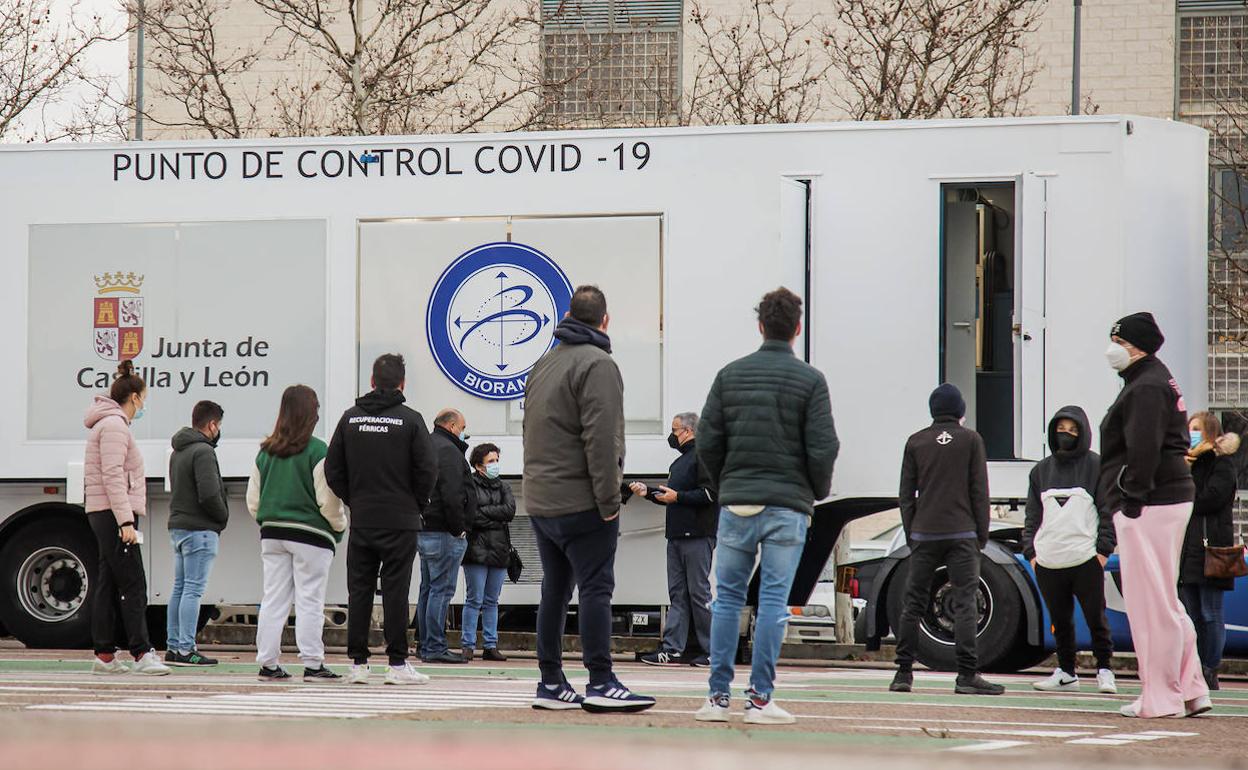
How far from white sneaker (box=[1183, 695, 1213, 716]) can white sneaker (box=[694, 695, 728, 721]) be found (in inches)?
92.7

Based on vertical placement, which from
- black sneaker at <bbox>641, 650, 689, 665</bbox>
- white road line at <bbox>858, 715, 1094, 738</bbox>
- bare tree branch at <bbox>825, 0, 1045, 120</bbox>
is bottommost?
black sneaker at <bbox>641, 650, 689, 665</bbox>

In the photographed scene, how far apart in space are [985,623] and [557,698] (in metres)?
4.64

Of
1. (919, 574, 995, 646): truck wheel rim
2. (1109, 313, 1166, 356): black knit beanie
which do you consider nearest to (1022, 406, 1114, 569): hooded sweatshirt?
(919, 574, 995, 646): truck wheel rim

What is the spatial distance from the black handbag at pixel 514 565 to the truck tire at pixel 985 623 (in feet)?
9.00

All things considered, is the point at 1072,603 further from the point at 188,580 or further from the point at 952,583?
the point at 188,580

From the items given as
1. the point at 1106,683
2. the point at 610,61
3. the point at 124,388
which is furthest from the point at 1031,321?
the point at 610,61

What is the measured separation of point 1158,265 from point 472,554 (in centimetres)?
494

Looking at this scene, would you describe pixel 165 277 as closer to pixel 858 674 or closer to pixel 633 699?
pixel 858 674

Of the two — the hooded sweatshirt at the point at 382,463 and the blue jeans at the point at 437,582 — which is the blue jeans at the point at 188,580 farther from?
the hooded sweatshirt at the point at 382,463

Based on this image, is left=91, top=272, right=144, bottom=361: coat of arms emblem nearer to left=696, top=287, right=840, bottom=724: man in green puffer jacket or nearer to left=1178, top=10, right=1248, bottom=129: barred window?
left=696, top=287, right=840, bottom=724: man in green puffer jacket

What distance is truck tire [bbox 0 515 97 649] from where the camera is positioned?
1258 cm

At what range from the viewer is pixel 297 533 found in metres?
9.71

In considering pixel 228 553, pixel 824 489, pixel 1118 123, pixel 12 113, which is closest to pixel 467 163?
pixel 228 553

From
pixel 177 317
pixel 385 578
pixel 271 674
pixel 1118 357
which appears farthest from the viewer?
pixel 177 317
